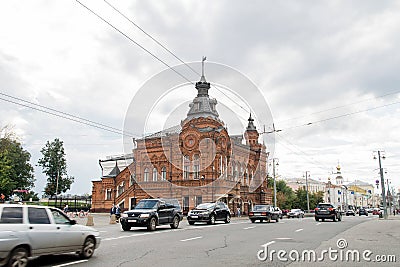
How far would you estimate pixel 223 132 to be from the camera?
55.4m

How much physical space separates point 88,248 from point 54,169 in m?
77.7

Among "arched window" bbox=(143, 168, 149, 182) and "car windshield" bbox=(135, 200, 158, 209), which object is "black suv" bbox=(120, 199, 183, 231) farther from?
"arched window" bbox=(143, 168, 149, 182)

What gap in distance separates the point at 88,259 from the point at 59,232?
126 cm

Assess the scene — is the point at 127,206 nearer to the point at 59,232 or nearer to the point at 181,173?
the point at 181,173

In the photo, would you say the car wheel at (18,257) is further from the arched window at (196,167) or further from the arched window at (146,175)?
the arched window at (146,175)

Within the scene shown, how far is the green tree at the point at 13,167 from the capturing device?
56.5 meters

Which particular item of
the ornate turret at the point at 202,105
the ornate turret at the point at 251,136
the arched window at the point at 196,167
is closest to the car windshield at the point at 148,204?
the arched window at the point at 196,167

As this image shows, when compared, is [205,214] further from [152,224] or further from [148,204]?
[152,224]

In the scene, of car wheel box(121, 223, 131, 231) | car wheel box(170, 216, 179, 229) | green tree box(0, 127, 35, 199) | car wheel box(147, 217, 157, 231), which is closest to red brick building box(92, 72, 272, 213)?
green tree box(0, 127, 35, 199)

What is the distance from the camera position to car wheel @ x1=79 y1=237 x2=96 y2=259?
36.4 feet

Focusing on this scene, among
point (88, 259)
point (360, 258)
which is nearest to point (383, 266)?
point (360, 258)

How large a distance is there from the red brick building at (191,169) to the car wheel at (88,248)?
4084 centimetres

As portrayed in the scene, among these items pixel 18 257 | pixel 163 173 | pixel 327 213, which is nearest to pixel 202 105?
pixel 163 173

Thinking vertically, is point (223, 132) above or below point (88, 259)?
above
